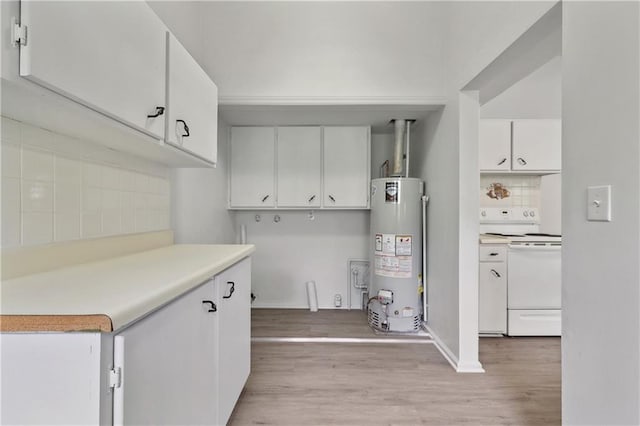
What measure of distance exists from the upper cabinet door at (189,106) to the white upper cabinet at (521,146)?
2518mm

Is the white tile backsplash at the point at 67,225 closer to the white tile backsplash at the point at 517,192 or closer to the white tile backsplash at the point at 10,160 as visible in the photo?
the white tile backsplash at the point at 10,160

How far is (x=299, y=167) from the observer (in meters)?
2.90

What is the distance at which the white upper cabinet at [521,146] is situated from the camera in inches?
112

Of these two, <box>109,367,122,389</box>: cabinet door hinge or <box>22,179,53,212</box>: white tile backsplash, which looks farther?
<box>22,179,53,212</box>: white tile backsplash

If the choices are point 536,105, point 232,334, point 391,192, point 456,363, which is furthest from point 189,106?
point 536,105

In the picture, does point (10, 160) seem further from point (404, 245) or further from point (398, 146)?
point (398, 146)

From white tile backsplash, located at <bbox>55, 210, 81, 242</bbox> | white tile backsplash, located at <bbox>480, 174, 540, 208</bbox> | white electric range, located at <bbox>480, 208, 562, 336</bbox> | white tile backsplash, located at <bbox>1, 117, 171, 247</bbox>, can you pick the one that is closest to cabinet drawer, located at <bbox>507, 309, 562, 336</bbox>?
white electric range, located at <bbox>480, 208, 562, 336</bbox>

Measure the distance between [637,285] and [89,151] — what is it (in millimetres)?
1942

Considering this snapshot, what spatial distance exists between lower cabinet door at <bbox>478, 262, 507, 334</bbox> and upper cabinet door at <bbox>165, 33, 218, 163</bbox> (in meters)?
2.41

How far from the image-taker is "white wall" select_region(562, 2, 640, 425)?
2.86 feet

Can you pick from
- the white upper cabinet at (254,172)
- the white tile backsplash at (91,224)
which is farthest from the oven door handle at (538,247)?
the white tile backsplash at (91,224)

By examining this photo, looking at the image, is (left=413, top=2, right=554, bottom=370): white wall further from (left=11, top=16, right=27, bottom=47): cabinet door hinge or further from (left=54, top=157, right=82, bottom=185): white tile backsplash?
(left=54, top=157, right=82, bottom=185): white tile backsplash

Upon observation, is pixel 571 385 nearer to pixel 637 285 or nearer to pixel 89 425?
pixel 637 285

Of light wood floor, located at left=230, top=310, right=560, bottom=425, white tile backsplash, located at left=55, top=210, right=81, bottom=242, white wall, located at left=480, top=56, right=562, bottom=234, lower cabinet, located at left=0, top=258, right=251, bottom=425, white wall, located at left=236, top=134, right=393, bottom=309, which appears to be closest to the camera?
lower cabinet, located at left=0, top=258, right=251, bottom=425
